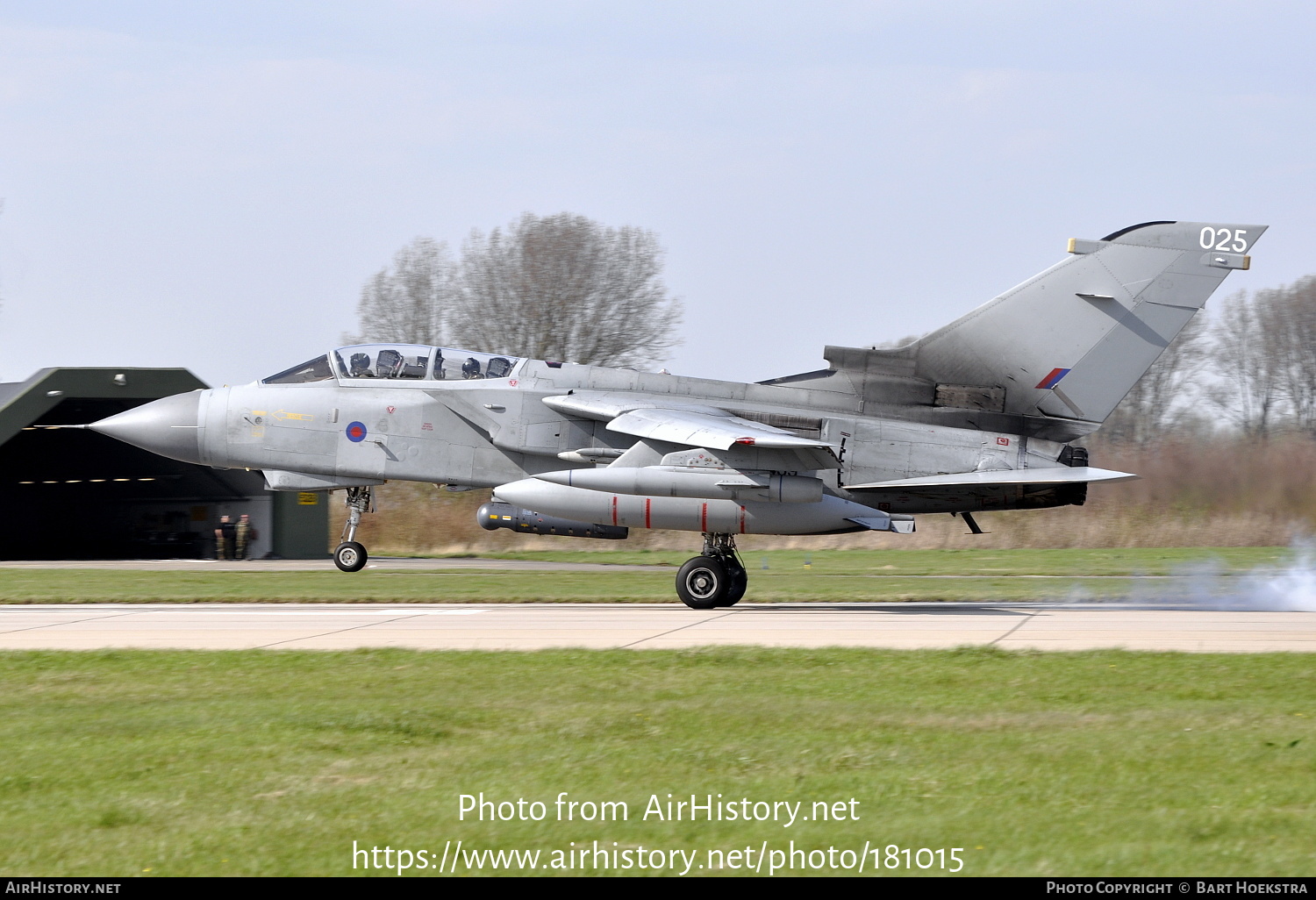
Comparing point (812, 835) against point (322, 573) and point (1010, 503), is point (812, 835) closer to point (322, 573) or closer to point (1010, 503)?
point (1010, 503)

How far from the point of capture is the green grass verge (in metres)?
5.58

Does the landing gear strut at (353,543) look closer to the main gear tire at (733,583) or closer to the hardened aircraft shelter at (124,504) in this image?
the main gear tire at (733,583)

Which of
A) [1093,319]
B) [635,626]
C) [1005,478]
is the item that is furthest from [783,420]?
[635,626]

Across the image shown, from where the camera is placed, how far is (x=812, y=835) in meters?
5.66

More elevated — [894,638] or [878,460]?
[878,460]

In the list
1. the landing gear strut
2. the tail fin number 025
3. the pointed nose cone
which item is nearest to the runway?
the pointed nose cone

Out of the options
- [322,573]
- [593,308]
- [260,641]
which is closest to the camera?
[260,641]

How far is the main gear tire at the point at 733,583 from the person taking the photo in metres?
17.1

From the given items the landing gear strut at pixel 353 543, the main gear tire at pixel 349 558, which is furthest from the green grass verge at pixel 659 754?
the main gear tire at pixel 349 558

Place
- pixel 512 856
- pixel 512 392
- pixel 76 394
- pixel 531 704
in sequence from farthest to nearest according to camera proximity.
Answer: pixel 76 394, pixel 512 392, pixel 531 704, pixel 512 856

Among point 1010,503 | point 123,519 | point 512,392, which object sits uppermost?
point 512,392

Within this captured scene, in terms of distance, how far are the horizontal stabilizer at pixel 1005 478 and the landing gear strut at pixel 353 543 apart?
28.0ft

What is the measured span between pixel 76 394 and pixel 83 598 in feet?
41.3

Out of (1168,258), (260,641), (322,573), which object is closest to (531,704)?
(260,641)
